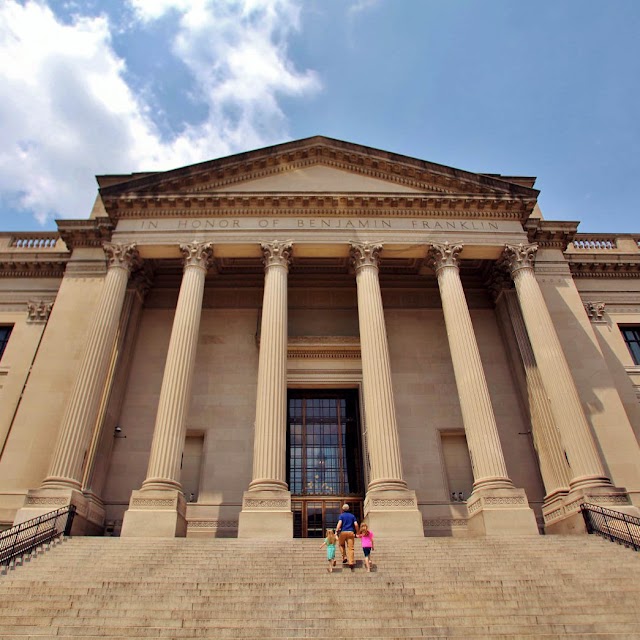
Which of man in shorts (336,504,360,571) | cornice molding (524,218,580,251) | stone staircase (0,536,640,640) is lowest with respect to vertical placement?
stone staircase (0,536,640,640)

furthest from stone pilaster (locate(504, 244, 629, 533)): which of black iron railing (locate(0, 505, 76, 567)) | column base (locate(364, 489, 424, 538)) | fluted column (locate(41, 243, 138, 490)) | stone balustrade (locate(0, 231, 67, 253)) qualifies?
stone balustrade (locate(0, 231, 67, 253))

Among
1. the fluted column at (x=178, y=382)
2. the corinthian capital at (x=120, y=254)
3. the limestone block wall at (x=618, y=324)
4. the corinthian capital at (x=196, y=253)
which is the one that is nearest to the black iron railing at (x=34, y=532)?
the fluted column at (x=178, y=382)

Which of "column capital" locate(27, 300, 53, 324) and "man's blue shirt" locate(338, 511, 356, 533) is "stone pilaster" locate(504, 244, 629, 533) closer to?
"man's blue shirt" locate(338, 511, 356, 533)

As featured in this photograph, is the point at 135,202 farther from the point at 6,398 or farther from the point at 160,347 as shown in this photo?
the point at 6,398

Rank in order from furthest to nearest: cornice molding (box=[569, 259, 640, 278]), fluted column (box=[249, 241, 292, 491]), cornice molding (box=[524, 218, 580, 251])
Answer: cornice molding (box=[569, 259, 640, 278]) < cornice molding (box=[524, 218, 580, 251]) < fluted column (box=[249, 241, 292, 491])

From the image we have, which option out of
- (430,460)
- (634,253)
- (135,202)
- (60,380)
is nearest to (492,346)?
(430,460)

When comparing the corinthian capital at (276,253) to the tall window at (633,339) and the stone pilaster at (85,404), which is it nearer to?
the stone pilaster at (85,404)

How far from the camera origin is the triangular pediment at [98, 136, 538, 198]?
22016mm

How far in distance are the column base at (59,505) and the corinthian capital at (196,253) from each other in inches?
361

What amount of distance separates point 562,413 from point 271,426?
389 inches

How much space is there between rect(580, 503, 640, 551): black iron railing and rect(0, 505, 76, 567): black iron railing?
582 inches

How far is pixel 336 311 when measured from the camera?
2467 cm

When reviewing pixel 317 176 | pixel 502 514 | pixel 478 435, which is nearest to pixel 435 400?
pixel 478 435

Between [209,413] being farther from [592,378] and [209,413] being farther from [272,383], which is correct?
[592,378]
